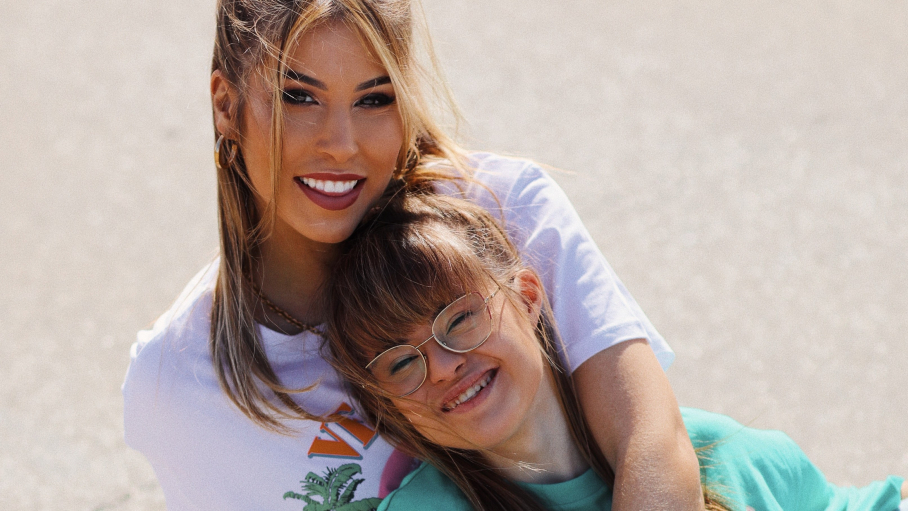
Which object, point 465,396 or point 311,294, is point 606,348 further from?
point 311,294

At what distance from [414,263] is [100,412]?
179 cm

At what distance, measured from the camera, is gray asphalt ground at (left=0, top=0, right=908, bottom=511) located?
2848mm

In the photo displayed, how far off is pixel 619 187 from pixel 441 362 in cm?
240

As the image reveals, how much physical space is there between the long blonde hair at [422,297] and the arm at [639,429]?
6cm

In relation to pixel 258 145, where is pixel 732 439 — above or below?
below

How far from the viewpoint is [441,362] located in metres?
1.56

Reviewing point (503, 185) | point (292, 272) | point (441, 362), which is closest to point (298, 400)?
point (292, 272)

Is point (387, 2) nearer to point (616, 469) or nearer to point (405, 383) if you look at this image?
point (405, 383)

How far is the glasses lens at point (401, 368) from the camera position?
1579mm

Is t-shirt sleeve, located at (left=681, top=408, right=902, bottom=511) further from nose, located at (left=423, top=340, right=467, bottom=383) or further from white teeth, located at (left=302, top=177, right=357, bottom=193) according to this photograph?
white teeth, located at (left=302, top=177, right=357, bottom=193)

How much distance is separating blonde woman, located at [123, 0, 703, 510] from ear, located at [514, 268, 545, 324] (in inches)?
2.8

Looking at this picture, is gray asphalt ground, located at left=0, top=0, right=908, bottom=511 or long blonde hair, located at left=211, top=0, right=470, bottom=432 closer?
long blonde hair, located at left=211, top=0, right=470, bottom=432

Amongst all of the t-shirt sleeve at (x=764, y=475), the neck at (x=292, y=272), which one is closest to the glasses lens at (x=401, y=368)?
the neck at (x=292, y=272)

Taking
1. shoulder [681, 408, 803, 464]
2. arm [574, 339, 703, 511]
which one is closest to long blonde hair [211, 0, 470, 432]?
arm [574, 339, 703, 511]
